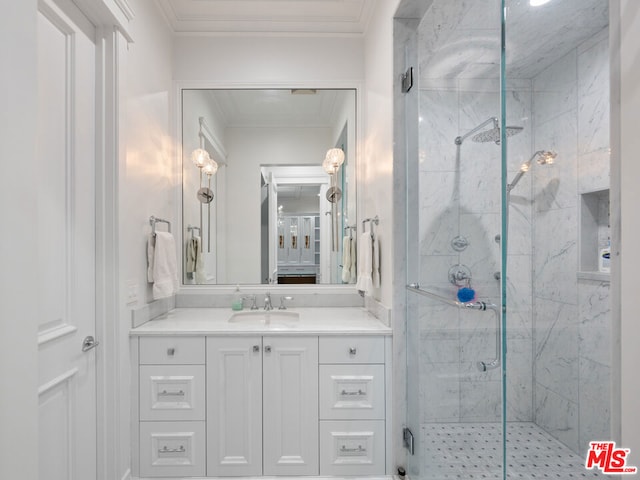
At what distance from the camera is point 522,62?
1278 mm

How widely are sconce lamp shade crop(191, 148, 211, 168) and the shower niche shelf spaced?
217 cm

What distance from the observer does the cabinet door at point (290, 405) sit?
181cm

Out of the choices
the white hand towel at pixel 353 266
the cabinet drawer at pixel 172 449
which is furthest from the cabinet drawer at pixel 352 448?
the white hand towel at pixel 353 266

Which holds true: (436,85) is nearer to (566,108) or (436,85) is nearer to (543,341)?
(566,108)

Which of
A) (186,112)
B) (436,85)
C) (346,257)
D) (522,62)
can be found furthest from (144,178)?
(522,62)

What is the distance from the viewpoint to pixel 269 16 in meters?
2.33

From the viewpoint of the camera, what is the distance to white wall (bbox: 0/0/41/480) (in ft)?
2.57

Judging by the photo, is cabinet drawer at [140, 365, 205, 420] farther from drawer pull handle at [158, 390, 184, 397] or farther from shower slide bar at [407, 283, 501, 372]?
shower slide bar at [407, 283, 501, 372]

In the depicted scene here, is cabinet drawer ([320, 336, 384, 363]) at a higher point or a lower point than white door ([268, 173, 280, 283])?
lower

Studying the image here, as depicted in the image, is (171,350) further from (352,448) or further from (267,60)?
(267,60)

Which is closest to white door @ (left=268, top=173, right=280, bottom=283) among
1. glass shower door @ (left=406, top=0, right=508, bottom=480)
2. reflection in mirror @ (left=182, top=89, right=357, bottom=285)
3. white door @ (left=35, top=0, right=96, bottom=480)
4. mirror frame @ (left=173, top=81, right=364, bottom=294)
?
reflection in mirror @ (left=182, top=89, right=357, bottom=285)

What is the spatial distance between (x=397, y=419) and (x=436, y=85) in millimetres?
1633

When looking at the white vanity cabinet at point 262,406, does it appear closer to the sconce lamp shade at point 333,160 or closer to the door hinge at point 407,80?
the sconce lamp shade at point 333,160

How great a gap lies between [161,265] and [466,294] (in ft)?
5.23
